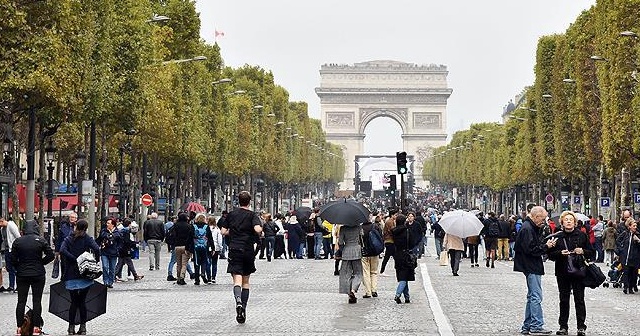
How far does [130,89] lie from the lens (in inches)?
2264

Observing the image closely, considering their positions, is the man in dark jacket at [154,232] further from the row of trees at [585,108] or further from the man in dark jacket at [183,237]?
the row of trees at [585,108]

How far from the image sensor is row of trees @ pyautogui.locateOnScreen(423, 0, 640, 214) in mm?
59031

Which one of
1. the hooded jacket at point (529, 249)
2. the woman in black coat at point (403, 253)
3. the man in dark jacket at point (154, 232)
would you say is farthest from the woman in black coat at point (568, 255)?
the man in dark jacket at point (154, 232)

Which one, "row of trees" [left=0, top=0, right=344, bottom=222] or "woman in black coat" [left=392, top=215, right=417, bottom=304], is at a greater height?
"row of trees" [left=0, top=0, right=344, bottom=222]

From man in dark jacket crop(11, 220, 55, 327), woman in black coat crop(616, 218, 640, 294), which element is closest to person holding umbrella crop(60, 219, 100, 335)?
man in dark jacket crop(11, 220, 55, 327)

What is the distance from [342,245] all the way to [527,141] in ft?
237

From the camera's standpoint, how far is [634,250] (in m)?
34.7

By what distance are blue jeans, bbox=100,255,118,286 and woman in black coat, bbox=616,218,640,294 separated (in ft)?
37.0

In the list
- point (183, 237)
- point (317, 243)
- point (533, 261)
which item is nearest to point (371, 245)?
point (183, 237)

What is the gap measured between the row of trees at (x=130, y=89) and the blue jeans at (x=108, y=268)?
226 inches

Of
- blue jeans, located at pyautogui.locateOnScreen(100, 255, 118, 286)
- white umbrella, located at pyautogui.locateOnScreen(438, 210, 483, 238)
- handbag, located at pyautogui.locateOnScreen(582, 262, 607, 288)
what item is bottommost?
blue jeans, located at pyautogui.locateOnScreen(100, 255, 118, 286)

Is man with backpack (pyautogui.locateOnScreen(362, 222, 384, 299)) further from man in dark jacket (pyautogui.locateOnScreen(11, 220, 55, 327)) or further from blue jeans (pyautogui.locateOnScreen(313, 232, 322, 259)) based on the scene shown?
blue jeans (pyautogui.locateOnScreen(313, 232, 322, 259))

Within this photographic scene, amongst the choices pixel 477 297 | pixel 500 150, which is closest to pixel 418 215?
pixel 477 297

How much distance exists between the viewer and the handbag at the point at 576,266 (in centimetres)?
2183
